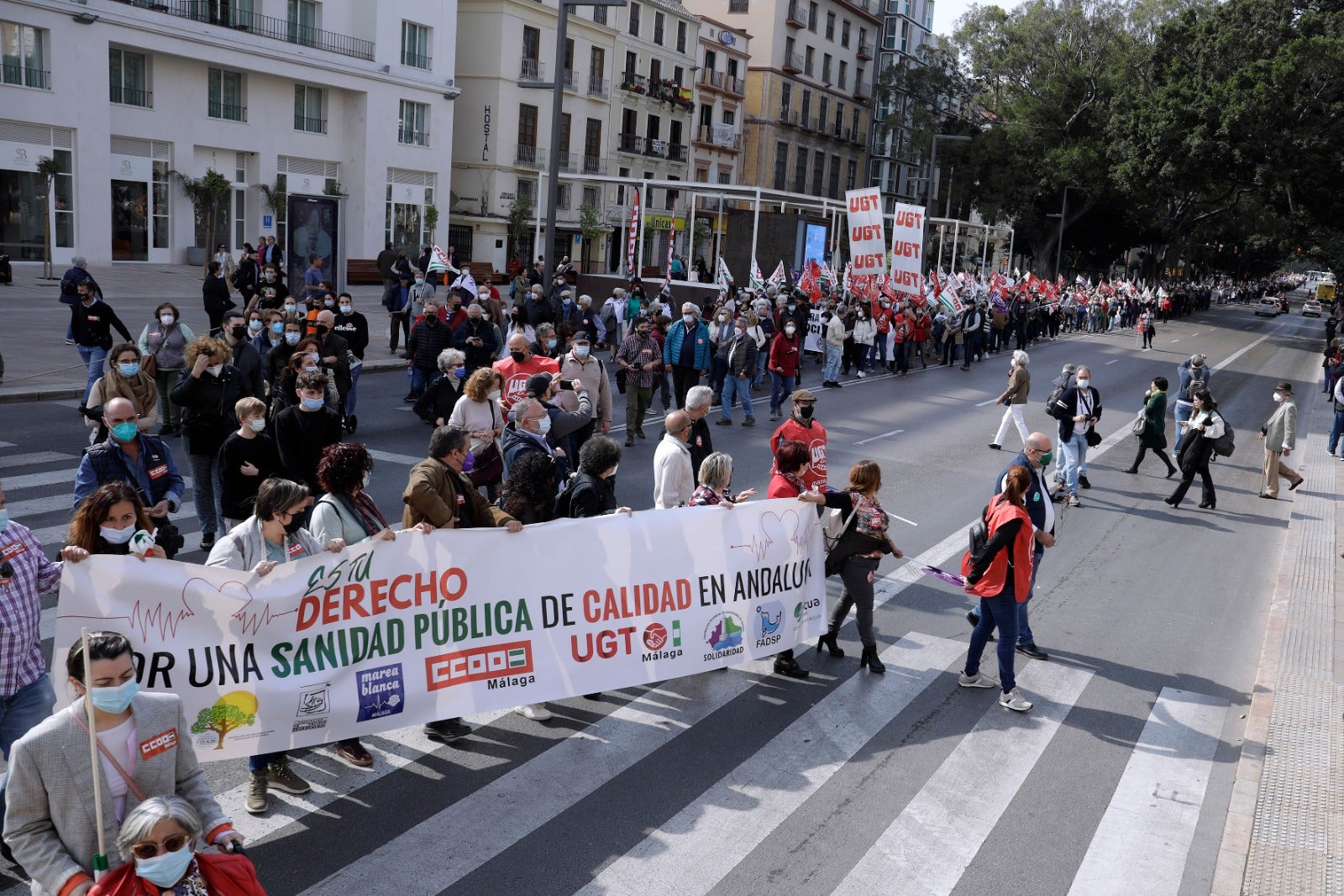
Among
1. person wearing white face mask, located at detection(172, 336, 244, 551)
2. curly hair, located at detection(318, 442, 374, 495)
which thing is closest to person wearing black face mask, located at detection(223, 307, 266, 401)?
person wearing white face mask, located at detection(172, 336, 244, 551)

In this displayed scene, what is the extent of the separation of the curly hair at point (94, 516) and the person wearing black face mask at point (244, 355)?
5742mm

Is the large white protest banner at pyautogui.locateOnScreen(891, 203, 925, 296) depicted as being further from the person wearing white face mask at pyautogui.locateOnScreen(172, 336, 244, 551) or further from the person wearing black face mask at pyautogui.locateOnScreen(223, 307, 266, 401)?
the person wearing white face mask at pyautogui.locateOnScreen(172, 336, 244, 551)

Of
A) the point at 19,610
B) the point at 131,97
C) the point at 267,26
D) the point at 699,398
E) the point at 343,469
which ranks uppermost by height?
the point at 267,26

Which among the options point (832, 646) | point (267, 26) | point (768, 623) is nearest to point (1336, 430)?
point (832, 646)

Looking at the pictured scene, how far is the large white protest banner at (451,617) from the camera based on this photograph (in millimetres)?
5449

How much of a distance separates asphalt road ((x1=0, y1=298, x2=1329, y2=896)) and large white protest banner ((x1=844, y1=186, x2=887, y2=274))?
620 inches

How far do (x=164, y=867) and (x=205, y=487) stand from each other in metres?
6.77

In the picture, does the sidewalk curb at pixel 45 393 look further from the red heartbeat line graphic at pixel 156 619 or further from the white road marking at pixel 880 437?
the red heartbeat line graphic at pixel 156 619

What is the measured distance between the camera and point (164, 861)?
3334mm

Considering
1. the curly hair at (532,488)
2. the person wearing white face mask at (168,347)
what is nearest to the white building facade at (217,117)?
the person wearing white face mask at (168,347)

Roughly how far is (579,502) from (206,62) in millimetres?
34768

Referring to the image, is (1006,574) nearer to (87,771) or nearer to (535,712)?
(535,712)

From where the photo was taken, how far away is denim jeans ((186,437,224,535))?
374 inches

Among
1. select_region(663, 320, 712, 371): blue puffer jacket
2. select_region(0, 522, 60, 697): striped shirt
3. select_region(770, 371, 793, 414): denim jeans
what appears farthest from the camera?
select_region(770, 371, 793, 414): denim jeans
